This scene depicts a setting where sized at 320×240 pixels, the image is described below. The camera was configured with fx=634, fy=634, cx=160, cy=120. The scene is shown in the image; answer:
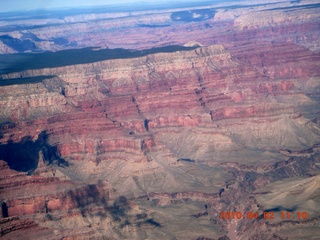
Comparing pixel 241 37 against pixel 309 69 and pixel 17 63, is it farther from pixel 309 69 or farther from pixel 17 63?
pixel 17 63

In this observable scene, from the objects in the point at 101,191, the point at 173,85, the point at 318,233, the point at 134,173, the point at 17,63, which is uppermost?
the point at 17,63

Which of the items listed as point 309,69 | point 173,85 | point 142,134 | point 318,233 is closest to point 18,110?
point 142,134
